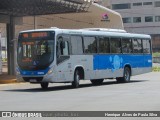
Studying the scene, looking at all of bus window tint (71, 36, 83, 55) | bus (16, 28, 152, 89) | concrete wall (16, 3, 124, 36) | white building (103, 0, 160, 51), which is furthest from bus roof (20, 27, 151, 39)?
white building (103, 0, 160, 51)

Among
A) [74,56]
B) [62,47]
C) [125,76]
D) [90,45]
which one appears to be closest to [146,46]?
[125,76]

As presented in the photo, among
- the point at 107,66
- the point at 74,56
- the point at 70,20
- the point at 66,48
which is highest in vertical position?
the point at 70,20

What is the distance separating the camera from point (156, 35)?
121m

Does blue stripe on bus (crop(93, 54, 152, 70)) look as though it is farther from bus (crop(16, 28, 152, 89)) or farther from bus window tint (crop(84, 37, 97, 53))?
bus window tint (crop(84, 37, 97, 53))

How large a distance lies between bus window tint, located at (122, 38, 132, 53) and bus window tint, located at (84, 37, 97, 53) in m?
3.50

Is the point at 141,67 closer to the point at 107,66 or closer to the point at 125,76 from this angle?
the point at 125,76

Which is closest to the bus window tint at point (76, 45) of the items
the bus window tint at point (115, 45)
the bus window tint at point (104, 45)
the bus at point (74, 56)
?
the bus at point (74, 56)

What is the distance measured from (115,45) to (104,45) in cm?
138

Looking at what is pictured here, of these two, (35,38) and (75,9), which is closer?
(35,38)

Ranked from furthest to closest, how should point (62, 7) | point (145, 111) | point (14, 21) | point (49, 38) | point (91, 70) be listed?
point (14, 21), point (62, 7), point (91, 70), point (49, 38), point (145, 111)

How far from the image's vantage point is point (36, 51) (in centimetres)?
2412

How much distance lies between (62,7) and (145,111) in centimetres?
2221

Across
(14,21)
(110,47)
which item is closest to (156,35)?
(14,21)

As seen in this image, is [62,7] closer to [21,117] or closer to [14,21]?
[14,21]
